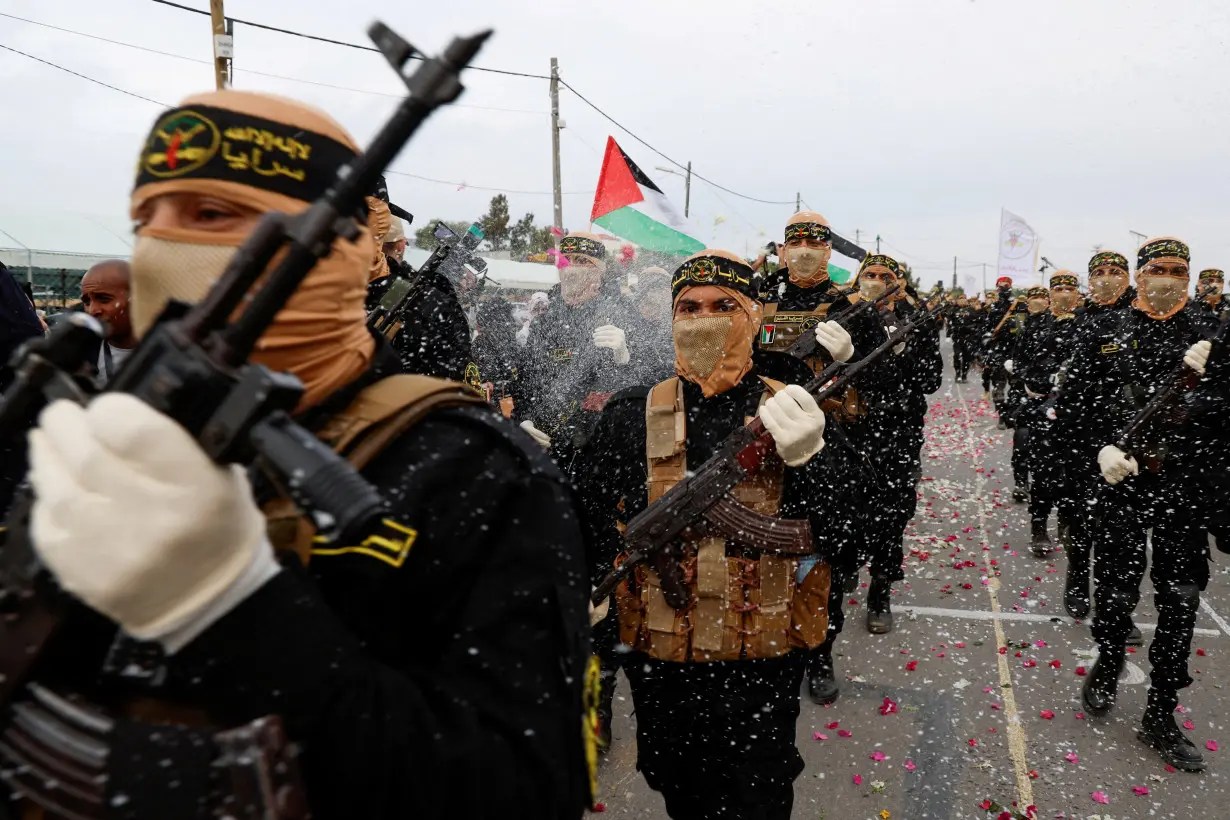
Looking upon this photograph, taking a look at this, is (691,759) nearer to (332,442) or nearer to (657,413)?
(657,413)

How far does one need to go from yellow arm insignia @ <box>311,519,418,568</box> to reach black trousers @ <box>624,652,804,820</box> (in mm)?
1902

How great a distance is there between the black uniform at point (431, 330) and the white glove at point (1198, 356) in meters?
3.69

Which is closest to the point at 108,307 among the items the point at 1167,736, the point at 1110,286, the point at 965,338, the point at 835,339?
the point at 835,339

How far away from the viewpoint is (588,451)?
3.05 m

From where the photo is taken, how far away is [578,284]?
6176 millimetres

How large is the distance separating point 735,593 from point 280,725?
198 centimetres

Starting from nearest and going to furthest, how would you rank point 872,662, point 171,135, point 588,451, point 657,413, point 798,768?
point 171,135
point 798,768
point 657,413
point 588,451
point 872,662

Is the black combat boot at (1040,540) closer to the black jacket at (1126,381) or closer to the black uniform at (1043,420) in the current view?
the black uniform at (1043,420)

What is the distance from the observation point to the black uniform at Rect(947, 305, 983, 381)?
22.2 metres

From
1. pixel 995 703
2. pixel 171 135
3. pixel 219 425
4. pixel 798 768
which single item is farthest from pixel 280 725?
pixel 995 703

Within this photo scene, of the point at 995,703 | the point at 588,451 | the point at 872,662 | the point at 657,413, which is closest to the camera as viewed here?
the point at 657,413

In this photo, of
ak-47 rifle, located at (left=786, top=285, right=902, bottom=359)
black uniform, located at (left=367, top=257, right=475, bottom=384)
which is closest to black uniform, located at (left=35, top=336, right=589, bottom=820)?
black uniform, located at (left=367, top=257, right=475, bottom=384)

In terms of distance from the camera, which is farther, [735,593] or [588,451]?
[588,451]

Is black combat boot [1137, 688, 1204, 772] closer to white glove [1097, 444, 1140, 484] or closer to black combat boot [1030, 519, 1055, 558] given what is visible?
white glove [1097, 444, 1140, 484]
